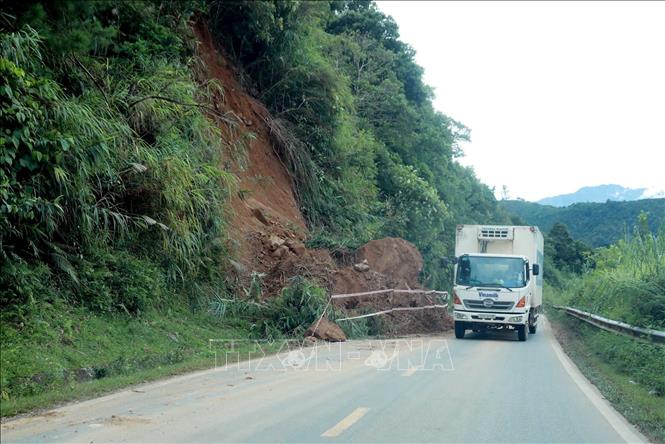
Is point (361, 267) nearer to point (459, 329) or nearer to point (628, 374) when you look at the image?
point (459, 329)

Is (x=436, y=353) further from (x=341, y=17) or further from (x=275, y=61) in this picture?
(x=341, y=17)

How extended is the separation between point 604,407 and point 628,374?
13.6 ft

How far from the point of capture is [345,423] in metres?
7.96

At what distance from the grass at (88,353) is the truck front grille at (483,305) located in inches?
298

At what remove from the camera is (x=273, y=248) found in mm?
20781

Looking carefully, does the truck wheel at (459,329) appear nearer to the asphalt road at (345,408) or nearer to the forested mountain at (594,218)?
the asphalt road at (345,408)

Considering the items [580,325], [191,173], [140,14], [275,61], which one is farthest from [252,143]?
[580,325]

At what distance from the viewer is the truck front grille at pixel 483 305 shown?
2027cm

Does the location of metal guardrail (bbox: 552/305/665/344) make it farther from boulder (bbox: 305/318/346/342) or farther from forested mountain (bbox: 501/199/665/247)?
forested mountain (bbox: 501/199/665/247)

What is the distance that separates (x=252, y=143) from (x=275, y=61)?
10.5 feet

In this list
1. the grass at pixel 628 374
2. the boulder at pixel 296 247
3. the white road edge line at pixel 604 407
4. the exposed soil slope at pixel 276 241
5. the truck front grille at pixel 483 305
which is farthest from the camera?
the boulder at pixel 296 247

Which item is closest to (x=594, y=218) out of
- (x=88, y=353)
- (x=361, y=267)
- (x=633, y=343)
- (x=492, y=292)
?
(x=361, y=267)

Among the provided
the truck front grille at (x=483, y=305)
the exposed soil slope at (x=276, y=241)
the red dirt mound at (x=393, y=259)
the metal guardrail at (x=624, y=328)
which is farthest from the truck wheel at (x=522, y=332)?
the red dirt mound at (x=393, y=259)

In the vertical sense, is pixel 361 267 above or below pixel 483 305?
above
